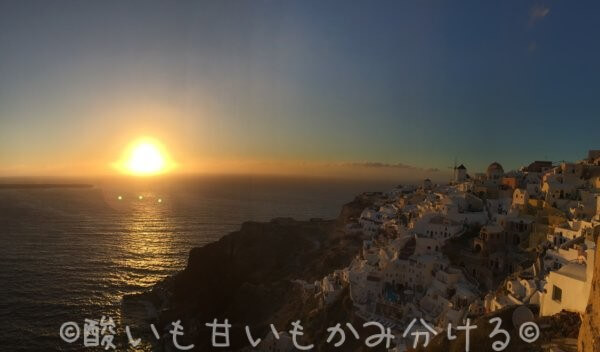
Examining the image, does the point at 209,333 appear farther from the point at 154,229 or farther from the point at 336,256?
the point at 154,229

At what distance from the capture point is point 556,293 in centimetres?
2170

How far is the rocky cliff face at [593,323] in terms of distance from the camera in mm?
12906

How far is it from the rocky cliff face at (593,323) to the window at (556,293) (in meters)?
8.02

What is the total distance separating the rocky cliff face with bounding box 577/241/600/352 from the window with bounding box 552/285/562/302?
8020 millimetres

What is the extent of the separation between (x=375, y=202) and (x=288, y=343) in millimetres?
47379

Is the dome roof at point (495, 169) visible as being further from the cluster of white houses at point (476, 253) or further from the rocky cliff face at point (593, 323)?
the rocky cliff face at point (593, 323)

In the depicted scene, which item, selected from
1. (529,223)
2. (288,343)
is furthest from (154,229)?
(529,223)

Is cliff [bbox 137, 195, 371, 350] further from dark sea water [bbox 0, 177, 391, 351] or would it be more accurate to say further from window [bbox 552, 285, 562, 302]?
window [bbox 552, 285, 562, 302]

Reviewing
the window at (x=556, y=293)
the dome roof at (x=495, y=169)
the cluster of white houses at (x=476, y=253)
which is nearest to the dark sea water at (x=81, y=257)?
the cluster of white houses at (x=476, y=253)

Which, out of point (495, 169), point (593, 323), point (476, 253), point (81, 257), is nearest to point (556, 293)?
point (593, 323)

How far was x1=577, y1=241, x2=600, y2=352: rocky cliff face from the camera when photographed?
42.3ft

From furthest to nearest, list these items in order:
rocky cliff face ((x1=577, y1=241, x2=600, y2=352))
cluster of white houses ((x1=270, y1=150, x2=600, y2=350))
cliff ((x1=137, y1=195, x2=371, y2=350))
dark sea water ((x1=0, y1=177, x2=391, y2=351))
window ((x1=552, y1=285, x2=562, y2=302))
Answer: dark sea water ((x1=0, y1=177, x2=391, y2=351))
cliff ((x1=137, y1=195, x2=371, y2=350))
cluster of white houses ((x1=270, y1=150, x2=600, y2=350))
window ((x1=552, y1=285, x2=562, y2=302))
rocky cliff face ((x1=577, y1=241, x2=600, y2=352))

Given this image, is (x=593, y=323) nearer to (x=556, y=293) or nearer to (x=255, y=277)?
(x=556, y=293)

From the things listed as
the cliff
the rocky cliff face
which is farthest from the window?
the cliff
